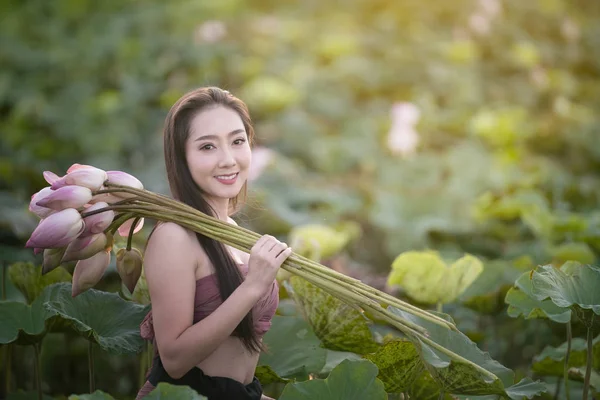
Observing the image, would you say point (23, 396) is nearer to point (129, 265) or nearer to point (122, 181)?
point (129, 265)

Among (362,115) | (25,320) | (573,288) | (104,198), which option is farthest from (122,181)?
(362,115)

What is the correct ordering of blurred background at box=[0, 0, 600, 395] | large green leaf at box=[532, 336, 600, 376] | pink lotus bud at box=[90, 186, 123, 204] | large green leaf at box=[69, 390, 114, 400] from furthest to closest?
blurred background at box=[0, 0, 600, 395], large green leaf at box=[532, 336, 600, 376], pink lotus bud at box=[90, 186, 123, 204], large green leaf at box=[69, 390, 114, 400]

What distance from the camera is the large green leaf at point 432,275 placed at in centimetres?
144

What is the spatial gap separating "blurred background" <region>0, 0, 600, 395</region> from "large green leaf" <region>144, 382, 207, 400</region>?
0.76m

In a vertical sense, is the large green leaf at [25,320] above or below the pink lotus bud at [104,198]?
below

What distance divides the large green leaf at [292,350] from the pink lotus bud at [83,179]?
1.43 feet

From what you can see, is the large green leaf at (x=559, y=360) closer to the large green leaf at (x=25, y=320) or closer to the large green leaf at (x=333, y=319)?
the large green leaf at (x=333, y=319)

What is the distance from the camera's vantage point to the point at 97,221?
1.05 meters

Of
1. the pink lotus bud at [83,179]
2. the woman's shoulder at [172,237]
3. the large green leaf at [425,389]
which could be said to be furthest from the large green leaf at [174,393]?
the large green leaf at [425,389]

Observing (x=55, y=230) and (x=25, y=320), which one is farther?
(x=25, y=320)

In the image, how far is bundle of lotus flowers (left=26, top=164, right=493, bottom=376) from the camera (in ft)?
3.34

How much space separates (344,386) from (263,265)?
216 millimetres

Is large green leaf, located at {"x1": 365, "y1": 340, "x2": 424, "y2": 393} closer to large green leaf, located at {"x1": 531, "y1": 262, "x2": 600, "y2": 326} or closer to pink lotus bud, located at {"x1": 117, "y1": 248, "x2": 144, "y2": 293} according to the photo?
large green leaf, located at {"x1": 531, "y1": 262, "x2": 600, "y2": 326}

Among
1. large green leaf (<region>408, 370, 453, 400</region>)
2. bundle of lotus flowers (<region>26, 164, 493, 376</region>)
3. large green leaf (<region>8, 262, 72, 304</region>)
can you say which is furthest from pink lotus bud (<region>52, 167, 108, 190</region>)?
large green leaf (<region>408, 370, 453, 400</region>)
